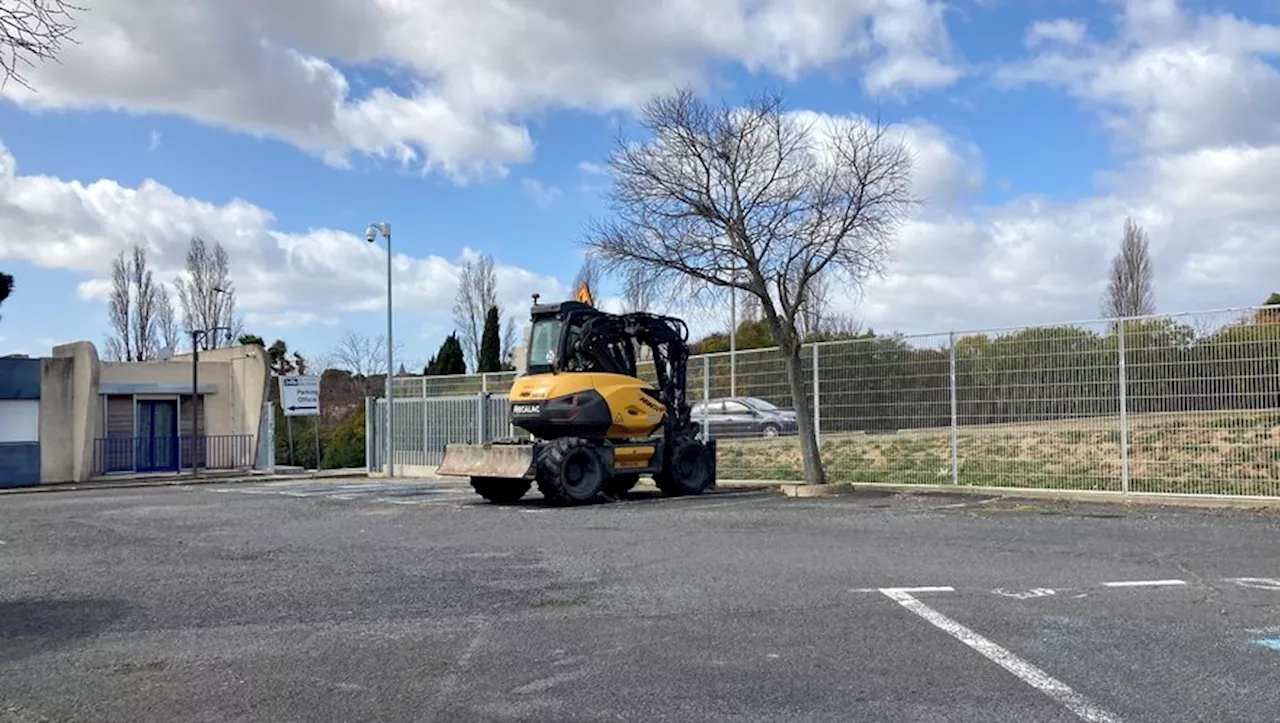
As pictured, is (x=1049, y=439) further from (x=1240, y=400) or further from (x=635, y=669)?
(x=635, y=669)

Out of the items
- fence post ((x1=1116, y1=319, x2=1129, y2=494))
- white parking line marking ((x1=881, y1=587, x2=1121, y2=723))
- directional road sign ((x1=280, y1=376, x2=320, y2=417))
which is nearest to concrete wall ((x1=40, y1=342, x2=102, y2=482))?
directional road sign ((x1=280, y1=376, x2=320, y2=417))

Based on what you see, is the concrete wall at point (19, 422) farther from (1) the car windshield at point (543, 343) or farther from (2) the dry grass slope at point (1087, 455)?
(2) the dry grass slope at point (1087, 455)

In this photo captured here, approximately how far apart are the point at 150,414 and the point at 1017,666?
107 ft

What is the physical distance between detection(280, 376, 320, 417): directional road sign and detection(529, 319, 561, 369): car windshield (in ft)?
54.5

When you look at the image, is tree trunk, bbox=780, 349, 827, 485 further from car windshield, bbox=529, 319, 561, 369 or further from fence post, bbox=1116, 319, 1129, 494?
fence post, bbox=1116, 319, 1129, 494

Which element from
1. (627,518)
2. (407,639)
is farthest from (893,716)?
(627,518)

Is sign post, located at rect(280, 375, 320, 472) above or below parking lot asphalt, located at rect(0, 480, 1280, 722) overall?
above

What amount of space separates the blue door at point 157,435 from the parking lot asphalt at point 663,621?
20.4 metres

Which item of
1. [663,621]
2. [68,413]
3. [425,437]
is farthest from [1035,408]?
[68,413]

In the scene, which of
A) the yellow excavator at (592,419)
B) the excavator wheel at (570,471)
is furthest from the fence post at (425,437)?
the excavator wheel at (570,471)

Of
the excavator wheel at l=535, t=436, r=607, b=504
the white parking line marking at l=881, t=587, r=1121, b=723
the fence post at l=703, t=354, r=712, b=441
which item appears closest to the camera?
the white parking line marking at l=881, t=587, r=1121, b=723

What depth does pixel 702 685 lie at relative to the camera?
5891mm

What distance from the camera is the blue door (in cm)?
3298

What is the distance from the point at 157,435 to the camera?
111 ft
